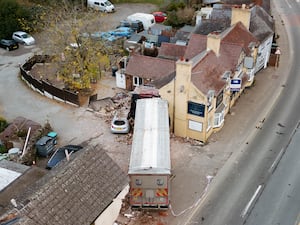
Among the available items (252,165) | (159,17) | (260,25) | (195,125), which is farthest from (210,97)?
(159,17)

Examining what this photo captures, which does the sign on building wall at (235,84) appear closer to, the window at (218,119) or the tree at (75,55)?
the window at (218,119)

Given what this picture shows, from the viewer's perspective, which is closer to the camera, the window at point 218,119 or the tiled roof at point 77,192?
the tiled roof at point 77,192

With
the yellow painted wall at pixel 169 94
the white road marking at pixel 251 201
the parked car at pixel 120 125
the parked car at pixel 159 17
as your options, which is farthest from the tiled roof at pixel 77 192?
the parked car at pixel 159 17

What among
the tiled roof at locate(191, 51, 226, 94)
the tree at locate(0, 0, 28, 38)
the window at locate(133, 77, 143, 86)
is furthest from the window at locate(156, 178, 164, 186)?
the tree at locate(0, 0, 28, 38)

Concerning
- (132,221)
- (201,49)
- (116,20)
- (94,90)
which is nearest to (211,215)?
(132,221)

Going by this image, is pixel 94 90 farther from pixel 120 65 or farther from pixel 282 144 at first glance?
pixel 282 144

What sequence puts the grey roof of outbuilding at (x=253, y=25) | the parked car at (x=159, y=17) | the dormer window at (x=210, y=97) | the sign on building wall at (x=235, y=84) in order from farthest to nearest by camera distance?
the parked car at (x=159, y=17), the grey roof of outbuilding at (x=253, y=25), the sign on building wall at (x=235, y=84), the dormer window at (x=210, y=97)
